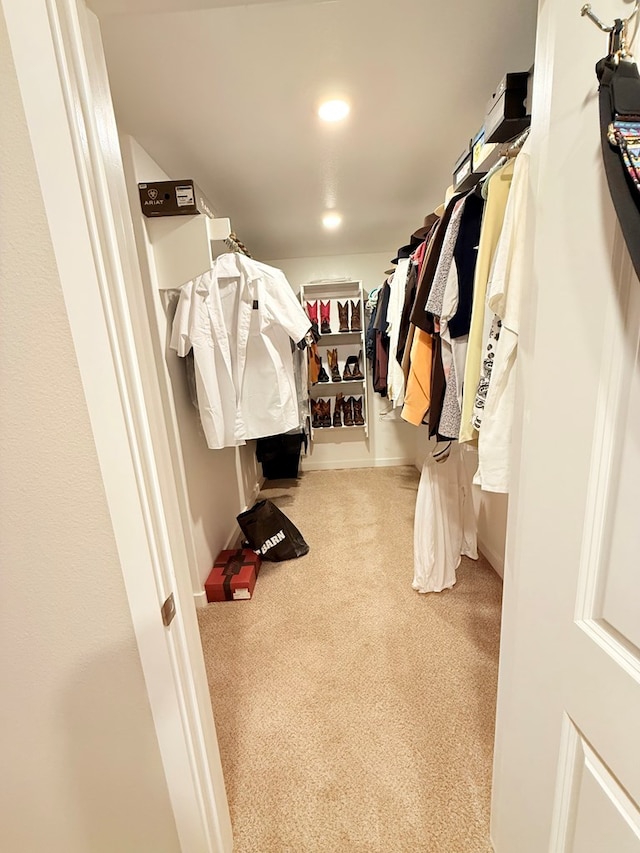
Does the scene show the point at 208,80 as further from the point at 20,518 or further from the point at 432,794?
the point at 432,794

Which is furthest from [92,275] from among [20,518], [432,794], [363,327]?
[363,327]

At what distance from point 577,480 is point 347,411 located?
10.7 feet

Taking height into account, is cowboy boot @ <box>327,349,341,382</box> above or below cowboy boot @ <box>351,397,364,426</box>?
above

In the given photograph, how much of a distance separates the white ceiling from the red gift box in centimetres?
216

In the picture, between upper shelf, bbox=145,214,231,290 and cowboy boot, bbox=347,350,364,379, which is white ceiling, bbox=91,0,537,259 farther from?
cowboy boot, bbox=347,350,364,379

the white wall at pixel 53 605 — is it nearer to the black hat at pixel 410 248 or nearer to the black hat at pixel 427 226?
the black hat at pixel 427 226

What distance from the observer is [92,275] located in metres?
0.54

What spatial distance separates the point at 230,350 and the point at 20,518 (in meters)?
1.38

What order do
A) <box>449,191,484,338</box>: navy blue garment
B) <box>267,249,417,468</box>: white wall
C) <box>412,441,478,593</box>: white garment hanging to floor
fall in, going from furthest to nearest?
<box>267,249,417,468</box>: white wall < <box>412,441,478,593</box>: white garment hanging to floor < <box>449,191,484,338</box>: navy blue garment

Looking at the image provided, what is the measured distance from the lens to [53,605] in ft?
2.12

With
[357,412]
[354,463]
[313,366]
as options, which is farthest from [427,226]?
[354,463]

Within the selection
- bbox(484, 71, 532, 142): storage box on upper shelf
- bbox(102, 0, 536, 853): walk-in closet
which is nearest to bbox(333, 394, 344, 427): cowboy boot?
bbox(102, 0, 536, 853): walk-in closet

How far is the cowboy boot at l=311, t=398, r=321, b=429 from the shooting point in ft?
12.4

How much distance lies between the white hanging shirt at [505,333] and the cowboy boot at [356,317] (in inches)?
106
